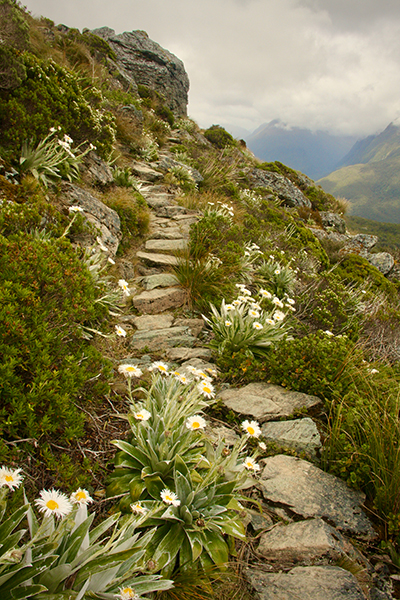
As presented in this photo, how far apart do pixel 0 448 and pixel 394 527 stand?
2.35 m

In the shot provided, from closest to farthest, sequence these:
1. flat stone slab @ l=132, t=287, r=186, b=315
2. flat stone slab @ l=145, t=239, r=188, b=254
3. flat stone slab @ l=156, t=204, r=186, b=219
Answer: flat stone slab @ l=132, t=287, r=186, b=315 → flat stone slab @ l=145, t=239, r=188, b=254 → flat stone slab @ l=156, t=204, r=186, b=219

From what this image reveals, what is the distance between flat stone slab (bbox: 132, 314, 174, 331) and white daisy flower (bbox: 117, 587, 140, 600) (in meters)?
2.97

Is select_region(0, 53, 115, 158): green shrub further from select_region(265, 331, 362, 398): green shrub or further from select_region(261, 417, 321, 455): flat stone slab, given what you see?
select_region(261, 417, 321, 455): flat stone slab

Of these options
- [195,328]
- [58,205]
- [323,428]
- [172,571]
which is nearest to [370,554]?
[323,428]

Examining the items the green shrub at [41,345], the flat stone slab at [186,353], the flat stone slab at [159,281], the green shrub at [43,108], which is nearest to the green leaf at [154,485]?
the green shrub at [41,345]

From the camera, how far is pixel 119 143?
10750mm

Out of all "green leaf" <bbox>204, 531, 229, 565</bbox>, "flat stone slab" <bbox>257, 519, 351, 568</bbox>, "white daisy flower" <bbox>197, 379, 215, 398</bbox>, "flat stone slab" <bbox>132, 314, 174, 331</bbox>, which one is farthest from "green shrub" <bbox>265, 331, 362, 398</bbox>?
"green leaf" <bbox>204, 531, 229, 565</bbox>

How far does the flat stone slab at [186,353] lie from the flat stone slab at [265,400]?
59 centimetres

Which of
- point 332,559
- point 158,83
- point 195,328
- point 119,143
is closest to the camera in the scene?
point 332,559

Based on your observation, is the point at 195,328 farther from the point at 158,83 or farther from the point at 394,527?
the point at 158,83

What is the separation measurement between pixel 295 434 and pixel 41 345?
2.20 metres

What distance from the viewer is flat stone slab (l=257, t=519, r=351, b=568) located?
5.81ft

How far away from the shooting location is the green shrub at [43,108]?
443cm

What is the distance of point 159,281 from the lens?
5.08 m
